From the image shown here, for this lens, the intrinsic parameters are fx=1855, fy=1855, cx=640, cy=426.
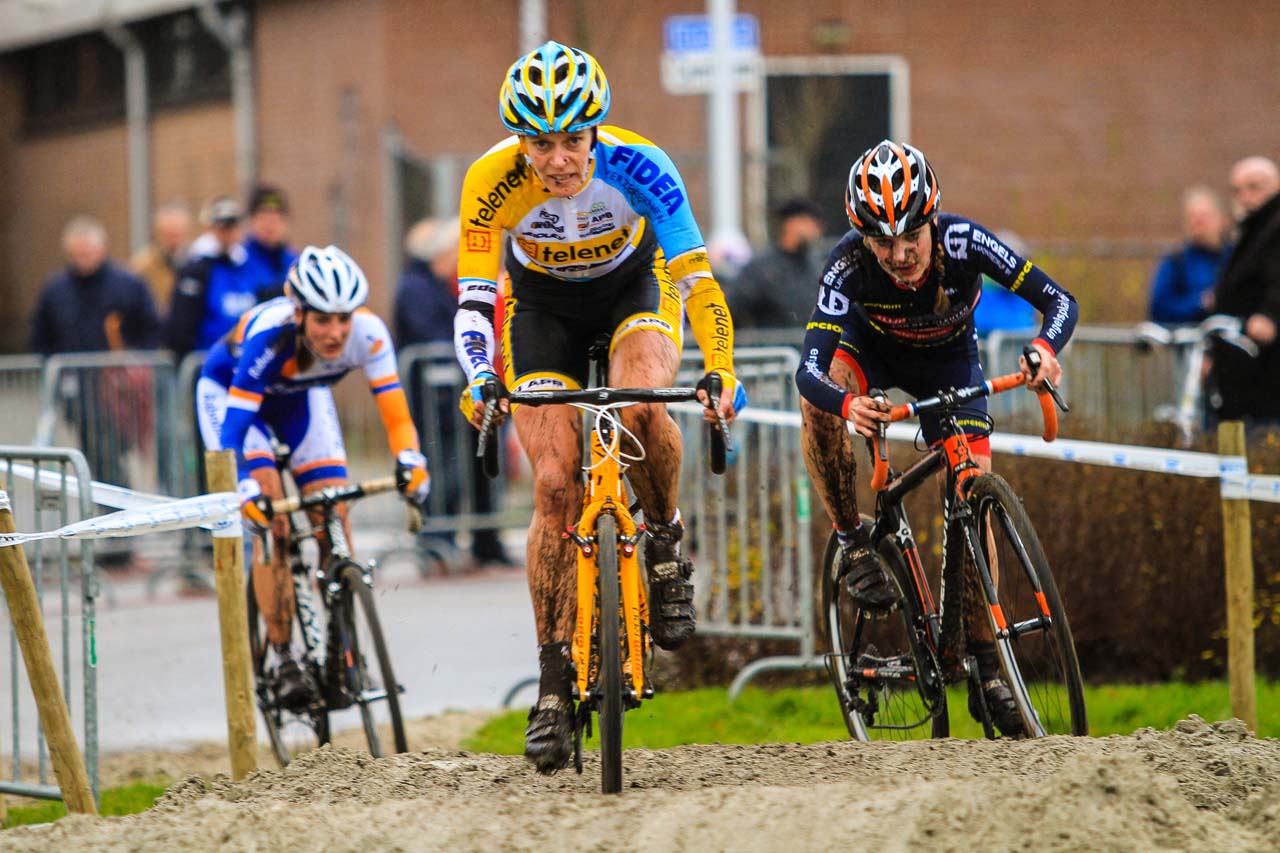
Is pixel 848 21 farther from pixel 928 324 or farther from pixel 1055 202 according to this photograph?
pixel 928 324

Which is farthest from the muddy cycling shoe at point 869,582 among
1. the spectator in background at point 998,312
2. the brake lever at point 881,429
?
the spectator in background at point 998,312

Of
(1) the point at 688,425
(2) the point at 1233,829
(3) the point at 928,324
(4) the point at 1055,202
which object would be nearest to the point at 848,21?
(4) the point at 1055,202

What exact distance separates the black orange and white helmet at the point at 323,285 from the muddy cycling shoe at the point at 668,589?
2.19 meters

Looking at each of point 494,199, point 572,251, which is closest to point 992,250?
point 572,251

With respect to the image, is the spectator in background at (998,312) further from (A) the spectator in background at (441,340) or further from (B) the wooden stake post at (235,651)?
(B) the wooden stake post at (235,651)

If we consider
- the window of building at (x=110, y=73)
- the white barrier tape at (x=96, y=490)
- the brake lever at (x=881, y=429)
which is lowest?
the white barrier tape at (x=96, y=490)

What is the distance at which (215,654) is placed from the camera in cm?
1150

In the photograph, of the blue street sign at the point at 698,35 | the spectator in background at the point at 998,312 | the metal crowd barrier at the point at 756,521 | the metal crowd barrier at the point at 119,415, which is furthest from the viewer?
the blue street sign at the point at 698,35

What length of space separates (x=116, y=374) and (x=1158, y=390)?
799 centimetres

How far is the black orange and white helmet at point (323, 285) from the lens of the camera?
324 inches

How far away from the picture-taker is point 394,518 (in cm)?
1611

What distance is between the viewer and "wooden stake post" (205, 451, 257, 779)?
705cm

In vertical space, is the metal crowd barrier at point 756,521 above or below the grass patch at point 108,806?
above

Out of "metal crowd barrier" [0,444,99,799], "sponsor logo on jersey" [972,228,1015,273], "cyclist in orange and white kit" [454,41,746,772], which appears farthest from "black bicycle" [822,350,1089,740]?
"metal crowd barrier" [0,444,99,799]
